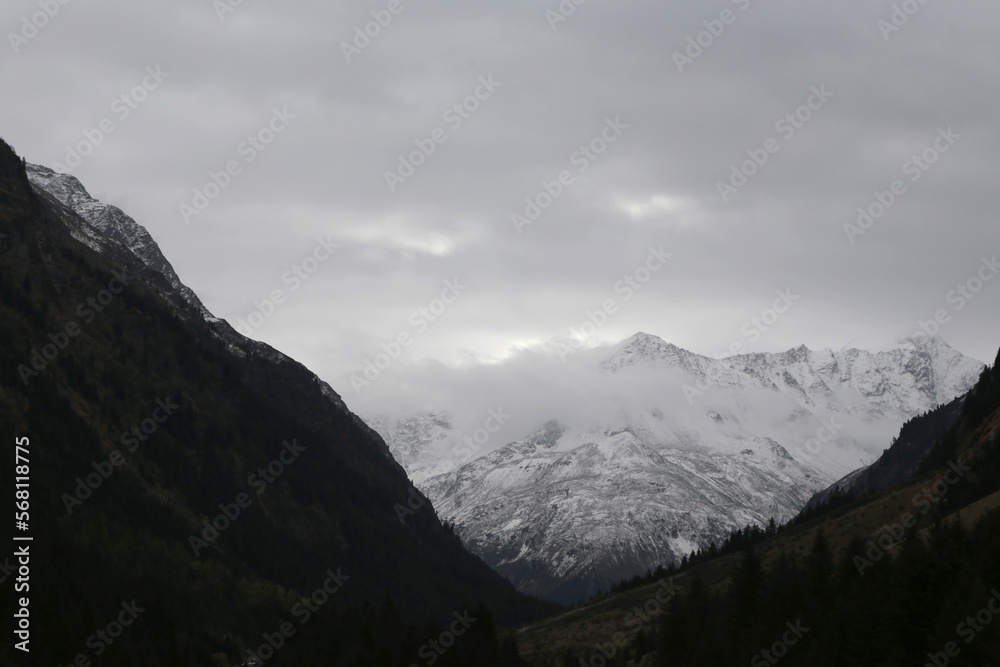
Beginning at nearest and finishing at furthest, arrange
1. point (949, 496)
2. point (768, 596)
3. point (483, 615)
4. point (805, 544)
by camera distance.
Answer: point (768, 596) → point (483, 615) → point (949, 496) → point (805, 544)

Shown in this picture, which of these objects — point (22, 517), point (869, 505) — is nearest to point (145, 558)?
point (22, 517)

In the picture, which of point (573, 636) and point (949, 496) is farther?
point (573, 636)

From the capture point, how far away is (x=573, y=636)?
172125mm

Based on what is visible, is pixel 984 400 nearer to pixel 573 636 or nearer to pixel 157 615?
pixel 573 636

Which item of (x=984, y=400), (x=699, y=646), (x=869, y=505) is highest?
(x=984, y=400)

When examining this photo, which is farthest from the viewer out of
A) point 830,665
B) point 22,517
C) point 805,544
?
point 805,544

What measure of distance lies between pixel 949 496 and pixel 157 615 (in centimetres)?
10565

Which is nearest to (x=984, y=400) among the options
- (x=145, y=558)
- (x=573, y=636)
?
(x=573, y=636)

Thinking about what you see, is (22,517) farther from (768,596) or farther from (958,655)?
(958,655)

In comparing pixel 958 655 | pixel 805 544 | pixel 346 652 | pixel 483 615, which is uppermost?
pixel 805 544

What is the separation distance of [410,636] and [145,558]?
324 ft

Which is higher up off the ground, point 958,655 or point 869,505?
point 869,505

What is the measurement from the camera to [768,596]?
3730 inches

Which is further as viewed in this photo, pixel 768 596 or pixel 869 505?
pixel 869 505
